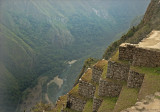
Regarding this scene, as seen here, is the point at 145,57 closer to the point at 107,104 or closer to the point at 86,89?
the point at 107,104

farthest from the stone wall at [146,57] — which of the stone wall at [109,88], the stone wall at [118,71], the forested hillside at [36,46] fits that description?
the forested hillside at [36,46]

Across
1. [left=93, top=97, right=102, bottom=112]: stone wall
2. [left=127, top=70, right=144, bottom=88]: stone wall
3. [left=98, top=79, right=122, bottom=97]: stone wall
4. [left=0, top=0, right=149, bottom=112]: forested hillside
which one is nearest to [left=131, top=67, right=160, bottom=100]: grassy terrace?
[left=127, top=70, right=144, bottom=88]: stone wall

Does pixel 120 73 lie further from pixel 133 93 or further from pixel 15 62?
pixel 15 62

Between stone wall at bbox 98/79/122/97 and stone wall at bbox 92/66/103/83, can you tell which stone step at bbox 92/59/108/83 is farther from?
stone wall at bbox 98/79/122/97

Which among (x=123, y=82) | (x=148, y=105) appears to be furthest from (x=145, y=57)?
(x=148, y=105)

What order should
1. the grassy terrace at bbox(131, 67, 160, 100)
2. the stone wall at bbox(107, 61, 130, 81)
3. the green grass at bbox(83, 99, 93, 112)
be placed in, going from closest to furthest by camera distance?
the grassy terrace at bbox(131, 67, 160, 100) → the stone wall at bbox(107, 61, 130, 81) → the green grass at bbox(83, 99, 93, 112)

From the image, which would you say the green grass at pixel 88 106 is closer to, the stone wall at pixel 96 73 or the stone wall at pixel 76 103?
the stone wall at pixel 76 103
